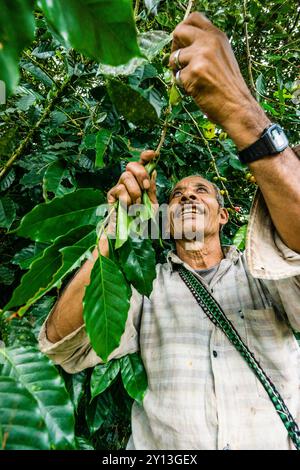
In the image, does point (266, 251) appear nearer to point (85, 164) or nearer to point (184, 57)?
point (184, 57)

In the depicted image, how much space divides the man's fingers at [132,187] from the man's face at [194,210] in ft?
2.45

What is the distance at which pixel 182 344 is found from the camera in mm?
1185

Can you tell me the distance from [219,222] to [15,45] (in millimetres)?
1460

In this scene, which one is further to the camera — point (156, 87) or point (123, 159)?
point (123, 159)

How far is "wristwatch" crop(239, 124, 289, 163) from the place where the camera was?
772 millimetres

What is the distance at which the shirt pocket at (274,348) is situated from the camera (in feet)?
3.62

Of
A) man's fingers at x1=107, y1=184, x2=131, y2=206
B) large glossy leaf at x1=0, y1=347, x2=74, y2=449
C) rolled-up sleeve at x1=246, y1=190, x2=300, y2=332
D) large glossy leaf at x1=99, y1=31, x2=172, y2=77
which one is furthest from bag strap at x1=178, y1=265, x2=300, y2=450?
large glossy leaf at x1=99, y1=31, x2=172, y2=77

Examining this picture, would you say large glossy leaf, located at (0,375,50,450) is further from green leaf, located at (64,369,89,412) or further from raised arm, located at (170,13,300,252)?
green leaf, located at (64,369,89,412)

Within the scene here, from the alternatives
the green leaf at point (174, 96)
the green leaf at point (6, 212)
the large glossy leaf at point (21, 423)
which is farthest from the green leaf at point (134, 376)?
the green leaf at point (174, 96)

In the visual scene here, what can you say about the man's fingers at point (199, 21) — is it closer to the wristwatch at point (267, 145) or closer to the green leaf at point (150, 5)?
the green leaf at point (150, 5)

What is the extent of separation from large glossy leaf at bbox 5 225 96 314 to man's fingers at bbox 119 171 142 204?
15cm

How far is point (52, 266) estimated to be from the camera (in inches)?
25.5
